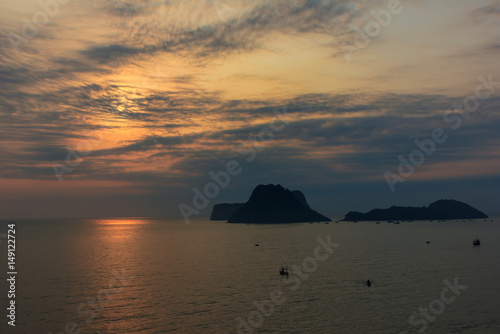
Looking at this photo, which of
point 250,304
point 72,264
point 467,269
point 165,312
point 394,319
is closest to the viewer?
point 394,319

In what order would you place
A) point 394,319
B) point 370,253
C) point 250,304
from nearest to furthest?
point 394,319 < point 250,304 < point 370,253

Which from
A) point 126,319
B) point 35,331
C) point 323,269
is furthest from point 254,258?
point 35,331

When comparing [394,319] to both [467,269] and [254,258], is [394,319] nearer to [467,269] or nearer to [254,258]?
[467,269]

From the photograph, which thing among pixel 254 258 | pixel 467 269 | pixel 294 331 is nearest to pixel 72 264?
pixel 254 258

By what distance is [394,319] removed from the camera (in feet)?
173

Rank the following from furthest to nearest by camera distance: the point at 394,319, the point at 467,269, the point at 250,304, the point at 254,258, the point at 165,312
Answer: the point at 254,258 → the point at 467,269 → the point at 250,304 → the point at 165,312 → the point at 394,319

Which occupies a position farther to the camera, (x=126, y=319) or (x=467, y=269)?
(x=467, y=269)

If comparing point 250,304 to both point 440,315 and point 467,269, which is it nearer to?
point 440,315

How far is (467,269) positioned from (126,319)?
257ft

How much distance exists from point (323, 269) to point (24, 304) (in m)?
61.2

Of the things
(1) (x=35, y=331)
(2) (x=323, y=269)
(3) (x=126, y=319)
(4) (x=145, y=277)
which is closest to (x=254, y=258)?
(2) (x=323, y=269)

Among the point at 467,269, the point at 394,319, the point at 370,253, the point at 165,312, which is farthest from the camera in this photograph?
the point at 370,253

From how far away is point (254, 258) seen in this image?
119875mm

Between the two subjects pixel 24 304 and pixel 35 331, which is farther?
pixel 24 304
